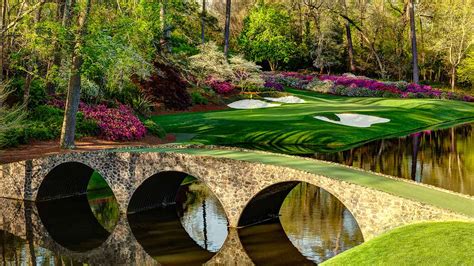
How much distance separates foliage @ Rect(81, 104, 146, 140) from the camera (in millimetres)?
35281

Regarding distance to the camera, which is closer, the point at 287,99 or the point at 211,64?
the point at 211,64

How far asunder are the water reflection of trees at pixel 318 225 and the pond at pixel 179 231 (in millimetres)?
32

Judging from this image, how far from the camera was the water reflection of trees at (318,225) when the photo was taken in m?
20.7

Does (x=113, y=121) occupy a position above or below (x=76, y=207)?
above

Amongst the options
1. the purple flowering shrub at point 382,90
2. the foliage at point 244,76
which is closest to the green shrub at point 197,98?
the foliage at point 244,76

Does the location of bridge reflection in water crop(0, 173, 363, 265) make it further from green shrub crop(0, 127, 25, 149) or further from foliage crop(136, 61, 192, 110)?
foliage crop(136, 61, 192, 110)

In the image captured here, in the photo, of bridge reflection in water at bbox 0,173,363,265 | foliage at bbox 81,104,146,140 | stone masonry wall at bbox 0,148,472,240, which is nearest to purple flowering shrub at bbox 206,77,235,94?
foliage at bbox 81,104,146,140

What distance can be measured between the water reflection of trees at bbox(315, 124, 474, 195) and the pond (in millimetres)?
237

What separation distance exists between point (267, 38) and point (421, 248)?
235 feet

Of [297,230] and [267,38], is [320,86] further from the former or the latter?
[297,230]

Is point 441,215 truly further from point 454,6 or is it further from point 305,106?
point 454,6

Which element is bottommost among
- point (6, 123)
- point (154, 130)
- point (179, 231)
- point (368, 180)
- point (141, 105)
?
point (179, 231)

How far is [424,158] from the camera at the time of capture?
3797cm

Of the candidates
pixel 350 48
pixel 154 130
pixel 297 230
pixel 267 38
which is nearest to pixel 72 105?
pixel 154 130
